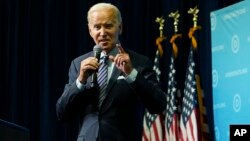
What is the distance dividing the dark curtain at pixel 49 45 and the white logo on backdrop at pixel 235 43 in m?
0.91

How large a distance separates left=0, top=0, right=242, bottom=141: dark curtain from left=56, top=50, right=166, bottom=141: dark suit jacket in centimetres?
407

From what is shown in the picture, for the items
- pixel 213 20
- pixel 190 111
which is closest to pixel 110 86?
pixel 190 111

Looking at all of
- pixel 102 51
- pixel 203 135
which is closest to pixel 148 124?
pixel 203 135

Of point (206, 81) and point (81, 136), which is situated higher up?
point (206, 81)


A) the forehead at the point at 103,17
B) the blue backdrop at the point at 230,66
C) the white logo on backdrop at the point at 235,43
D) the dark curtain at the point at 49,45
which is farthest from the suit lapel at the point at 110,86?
the dark curtain at the point at 49,45

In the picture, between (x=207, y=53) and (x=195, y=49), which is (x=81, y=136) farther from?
(x=207, y=53)

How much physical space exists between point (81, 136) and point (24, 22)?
4610 mm

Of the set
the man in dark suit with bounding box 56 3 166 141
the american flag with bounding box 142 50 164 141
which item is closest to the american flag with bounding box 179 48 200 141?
the american flag with bounding box 142 50 164 141

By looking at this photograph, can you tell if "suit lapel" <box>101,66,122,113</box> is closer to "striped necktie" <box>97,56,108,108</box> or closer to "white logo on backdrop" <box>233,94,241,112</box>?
"striped necktie" <box>97,56,108,108</box>

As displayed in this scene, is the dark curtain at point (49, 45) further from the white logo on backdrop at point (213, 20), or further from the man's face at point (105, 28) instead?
the man's face at point (105, 28)

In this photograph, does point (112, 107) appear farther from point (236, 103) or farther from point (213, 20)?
point (213, 20)

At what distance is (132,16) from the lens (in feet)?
23.0

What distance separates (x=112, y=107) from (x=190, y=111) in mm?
3085

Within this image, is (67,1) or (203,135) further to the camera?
(67,1)
